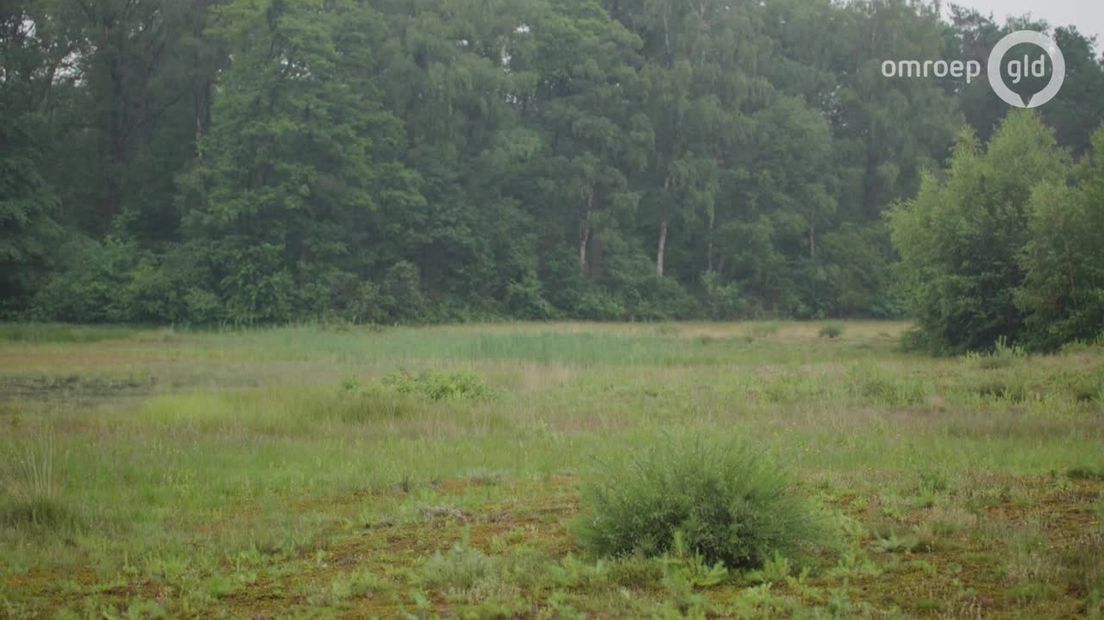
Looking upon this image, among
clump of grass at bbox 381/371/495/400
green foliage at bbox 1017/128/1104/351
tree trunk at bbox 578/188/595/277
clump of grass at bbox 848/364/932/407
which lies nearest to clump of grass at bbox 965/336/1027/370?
green foliage at bbox 1017/128/1104/351

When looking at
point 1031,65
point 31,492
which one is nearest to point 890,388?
point 31,492

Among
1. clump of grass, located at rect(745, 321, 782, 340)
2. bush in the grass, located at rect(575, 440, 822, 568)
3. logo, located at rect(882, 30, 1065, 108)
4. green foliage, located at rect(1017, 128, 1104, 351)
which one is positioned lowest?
clump of grass, located at rect(745, 321, 782, 340)

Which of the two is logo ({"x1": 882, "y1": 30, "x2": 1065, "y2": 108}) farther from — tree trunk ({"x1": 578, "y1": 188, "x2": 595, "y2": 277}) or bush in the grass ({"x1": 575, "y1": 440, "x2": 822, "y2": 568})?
bush in the grass ({"x1": 575, "y1": 440, "x2": 822, "y2": 568})

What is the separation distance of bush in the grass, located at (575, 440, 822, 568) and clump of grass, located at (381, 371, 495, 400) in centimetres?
997

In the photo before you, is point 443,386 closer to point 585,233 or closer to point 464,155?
point 464,155

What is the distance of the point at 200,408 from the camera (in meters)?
16.4

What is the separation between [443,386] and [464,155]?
3601cm

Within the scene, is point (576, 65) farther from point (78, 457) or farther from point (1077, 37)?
point (78, 457)

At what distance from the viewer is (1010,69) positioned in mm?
62500

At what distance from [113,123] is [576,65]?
2210 cm

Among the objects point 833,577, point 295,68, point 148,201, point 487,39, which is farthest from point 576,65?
point 833,577

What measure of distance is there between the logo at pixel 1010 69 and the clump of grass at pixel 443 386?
44.6 meters

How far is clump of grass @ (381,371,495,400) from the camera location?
694 inches

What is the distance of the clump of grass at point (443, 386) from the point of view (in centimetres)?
1762
